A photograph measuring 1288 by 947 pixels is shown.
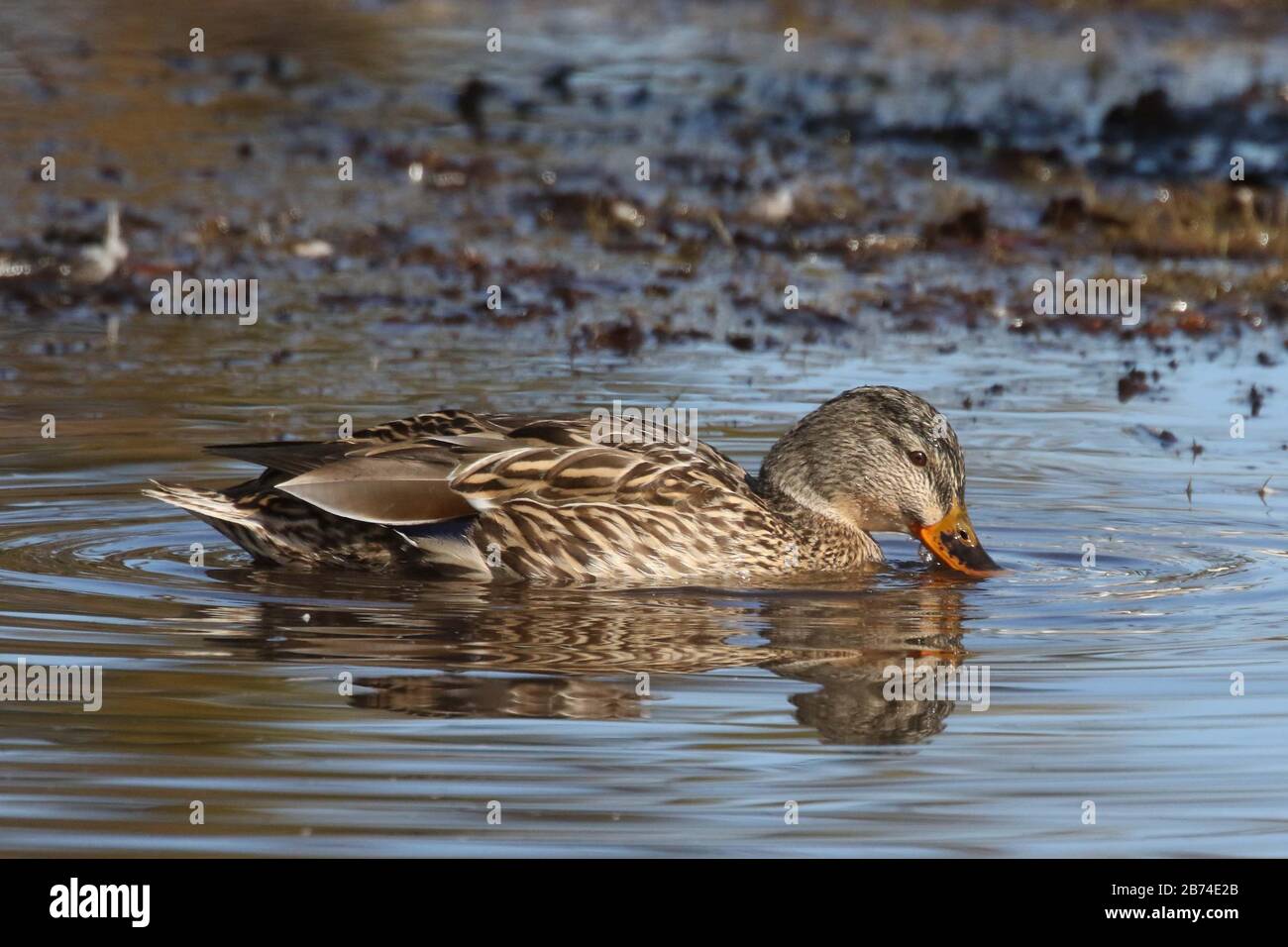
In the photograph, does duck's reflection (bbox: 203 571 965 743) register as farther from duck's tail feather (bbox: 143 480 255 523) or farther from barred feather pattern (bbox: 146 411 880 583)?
duck's tail feather (bbox: 143 480 255 523)

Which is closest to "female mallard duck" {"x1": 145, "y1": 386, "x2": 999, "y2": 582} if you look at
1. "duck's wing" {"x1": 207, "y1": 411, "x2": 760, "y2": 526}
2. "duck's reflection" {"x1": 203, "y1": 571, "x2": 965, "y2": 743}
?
"duck's wing" {"x1": 207, "y1": 411, "x2": 760, "y2": 526}

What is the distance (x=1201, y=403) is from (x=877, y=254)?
4.07 metres

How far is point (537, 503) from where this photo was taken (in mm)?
8617

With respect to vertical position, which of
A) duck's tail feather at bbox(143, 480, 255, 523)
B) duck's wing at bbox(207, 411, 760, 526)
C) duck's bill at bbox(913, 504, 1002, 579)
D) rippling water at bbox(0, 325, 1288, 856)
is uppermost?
duck's wing at bbox(207, 411, 760, 526)

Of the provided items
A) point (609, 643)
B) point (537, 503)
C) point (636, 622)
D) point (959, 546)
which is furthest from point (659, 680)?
point (959, 546)

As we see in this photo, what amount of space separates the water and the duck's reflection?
0.07ft

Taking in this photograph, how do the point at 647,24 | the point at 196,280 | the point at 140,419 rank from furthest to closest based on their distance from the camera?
the point at 647,24 < the point at 196,280 < the point at 140,419

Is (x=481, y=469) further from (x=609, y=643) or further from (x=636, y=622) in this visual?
(x=609, y=643)

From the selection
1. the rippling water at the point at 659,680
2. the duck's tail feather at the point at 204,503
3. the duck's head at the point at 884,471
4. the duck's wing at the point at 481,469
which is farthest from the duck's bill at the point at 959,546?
the duck's tail feather at the point at 204,503

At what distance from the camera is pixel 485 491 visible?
8.58 m

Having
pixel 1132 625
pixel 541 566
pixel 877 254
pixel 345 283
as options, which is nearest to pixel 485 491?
pixel 541 566

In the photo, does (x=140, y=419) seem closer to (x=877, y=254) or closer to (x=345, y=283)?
(x=345, y=283)

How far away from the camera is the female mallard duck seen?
27.8 ft

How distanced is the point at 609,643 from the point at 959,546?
185cm
